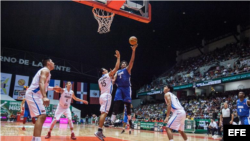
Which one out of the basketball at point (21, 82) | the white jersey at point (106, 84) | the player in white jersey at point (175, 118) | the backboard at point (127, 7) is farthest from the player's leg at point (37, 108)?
→ the basketball at point (21, 82)

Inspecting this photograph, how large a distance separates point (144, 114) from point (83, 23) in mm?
12987

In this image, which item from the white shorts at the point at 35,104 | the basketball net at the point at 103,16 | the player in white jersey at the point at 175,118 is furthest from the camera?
the basketball net at the point at 103,16

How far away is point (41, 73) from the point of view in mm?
3750

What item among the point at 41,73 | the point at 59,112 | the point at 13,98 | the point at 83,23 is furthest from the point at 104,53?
the point at 41,73

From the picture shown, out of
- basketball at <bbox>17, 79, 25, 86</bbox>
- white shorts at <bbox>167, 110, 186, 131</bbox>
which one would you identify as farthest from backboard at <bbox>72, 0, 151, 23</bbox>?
basketball at <bbox>17, 79, 25, 86</bbox>

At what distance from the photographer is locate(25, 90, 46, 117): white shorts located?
3.66 metres

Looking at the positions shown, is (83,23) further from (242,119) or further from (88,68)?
(242,119)

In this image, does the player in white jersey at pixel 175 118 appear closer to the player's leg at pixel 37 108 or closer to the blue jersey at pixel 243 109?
the player's leg at pixel 37 108

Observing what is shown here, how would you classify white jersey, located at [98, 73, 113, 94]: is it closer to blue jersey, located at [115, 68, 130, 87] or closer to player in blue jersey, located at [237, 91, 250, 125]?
blue jersey, located at [115, 68, 130, 87]

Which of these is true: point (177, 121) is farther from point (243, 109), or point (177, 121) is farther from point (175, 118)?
point (243, 109)

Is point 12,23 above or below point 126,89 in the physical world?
above

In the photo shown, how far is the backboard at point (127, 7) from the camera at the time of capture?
8.52 metres

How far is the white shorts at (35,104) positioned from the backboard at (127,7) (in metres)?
5.54

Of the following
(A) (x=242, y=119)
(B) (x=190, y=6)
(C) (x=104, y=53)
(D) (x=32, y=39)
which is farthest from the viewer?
(C) (x=104, y=53)
